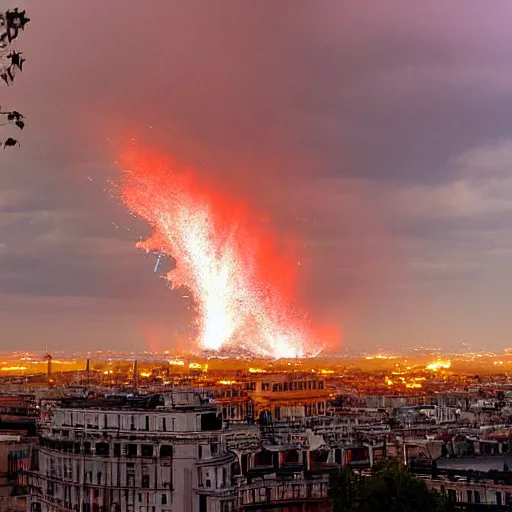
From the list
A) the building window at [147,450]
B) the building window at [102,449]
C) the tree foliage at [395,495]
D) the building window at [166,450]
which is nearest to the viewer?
the tree foliage at [395,495]

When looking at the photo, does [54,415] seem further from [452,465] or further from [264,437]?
[452,465]

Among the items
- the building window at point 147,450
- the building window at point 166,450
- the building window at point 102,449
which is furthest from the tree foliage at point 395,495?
the building window at point 102,449

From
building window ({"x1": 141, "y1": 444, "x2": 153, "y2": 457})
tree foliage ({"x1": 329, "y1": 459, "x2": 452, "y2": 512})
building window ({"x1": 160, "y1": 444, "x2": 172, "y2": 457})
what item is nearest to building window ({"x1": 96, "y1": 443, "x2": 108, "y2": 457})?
building window ({"x1": 141, "y1": 444, "x2": 153, "y2": 457})

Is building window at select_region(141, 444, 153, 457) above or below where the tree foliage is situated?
above

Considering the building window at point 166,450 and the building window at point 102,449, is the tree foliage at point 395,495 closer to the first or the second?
the building window at point 166,450

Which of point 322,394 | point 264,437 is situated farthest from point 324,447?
point 322,394

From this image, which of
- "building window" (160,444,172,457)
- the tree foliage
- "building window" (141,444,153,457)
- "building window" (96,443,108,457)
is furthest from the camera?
"building window" (96,443,108,457)

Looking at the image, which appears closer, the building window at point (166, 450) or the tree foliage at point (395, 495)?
the tree foliage at point (395, 495)

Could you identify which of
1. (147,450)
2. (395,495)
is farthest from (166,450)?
(395,495)

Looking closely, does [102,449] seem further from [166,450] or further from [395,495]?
[395,495]

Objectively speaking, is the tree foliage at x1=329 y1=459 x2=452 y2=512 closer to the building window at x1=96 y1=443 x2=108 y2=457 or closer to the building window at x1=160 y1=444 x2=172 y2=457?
the building window at x1=160 y1=444 x2=172 y2=457

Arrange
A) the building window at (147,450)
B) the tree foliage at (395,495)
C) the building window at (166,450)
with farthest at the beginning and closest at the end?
the building window at (147,450)
the building window at (166,450)
the tree foliage at (395,495)
